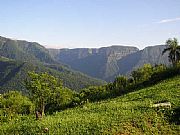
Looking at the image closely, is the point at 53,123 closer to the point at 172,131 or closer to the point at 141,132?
the point at 141,132

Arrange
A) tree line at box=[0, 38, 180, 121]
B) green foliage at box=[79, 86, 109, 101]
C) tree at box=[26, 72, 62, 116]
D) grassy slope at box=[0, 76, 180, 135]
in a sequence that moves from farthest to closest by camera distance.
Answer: tree at box=[26, 72, 62, 116] < tree line at box=[0, 38, 180, 121] < green foliage at box=[79, 86, 109, 101] < grassy slope at box=[0, 76, 180, 135]

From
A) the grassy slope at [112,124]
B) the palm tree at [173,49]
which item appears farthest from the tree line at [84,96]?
the grassy slope at [112,124]

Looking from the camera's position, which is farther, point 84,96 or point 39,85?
point 84,96

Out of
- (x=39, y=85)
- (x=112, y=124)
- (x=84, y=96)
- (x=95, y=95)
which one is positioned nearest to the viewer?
(x=112, y=124)

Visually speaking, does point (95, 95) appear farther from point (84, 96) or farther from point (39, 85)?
point (84, 96)

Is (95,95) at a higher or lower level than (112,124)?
lower

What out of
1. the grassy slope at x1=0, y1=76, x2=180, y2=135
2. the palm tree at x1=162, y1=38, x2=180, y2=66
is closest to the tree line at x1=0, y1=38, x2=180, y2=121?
the palm tree at x1=162, y1=38, x2=180, y2=66

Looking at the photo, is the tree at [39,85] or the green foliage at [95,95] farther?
the tree at [39,85]

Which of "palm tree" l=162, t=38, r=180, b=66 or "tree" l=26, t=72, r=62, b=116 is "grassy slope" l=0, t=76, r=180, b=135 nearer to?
"tree" l=26, t=72, r=62, b=116

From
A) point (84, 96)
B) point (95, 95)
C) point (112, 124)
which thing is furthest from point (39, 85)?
point (112, 124)

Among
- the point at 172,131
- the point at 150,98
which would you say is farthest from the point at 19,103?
the point at 172,131

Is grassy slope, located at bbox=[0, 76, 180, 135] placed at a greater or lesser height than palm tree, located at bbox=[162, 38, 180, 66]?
lesser

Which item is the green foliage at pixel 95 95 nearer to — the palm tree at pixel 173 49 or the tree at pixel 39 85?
the tree at pixel 39 85

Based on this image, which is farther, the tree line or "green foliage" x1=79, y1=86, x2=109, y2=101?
the tree line
